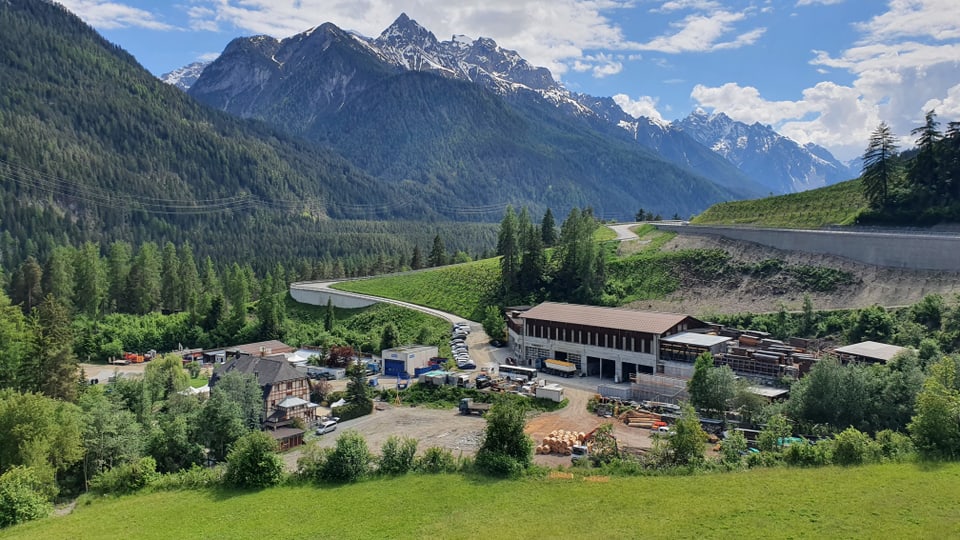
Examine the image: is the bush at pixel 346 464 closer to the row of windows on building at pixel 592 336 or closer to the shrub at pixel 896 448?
the shrub at pixel 896 448

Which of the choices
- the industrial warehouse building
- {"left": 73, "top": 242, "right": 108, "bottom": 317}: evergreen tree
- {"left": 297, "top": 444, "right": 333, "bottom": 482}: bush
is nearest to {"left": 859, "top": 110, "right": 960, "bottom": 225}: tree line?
the industrial warehouse building

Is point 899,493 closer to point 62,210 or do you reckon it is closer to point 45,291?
point 45,291

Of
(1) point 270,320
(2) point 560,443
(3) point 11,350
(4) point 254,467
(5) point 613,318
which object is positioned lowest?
(2) point 560,443

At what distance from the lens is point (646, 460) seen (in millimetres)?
32531

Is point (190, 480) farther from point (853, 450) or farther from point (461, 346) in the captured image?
point (461, 346)

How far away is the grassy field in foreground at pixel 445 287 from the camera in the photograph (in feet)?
270

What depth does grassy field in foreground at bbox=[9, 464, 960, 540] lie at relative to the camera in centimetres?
2403

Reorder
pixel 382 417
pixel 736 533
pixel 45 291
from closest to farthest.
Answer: pixel 736 533, pixel 382 417, pixel 45 291

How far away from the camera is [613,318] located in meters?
56.8

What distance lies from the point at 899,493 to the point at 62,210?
18943 centimetres

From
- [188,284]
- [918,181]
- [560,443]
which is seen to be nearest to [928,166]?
[918,181]

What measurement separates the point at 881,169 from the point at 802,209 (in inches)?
456

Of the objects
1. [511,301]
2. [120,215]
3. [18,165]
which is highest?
[18,165]

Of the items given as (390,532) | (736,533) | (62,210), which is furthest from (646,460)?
(62,210)
